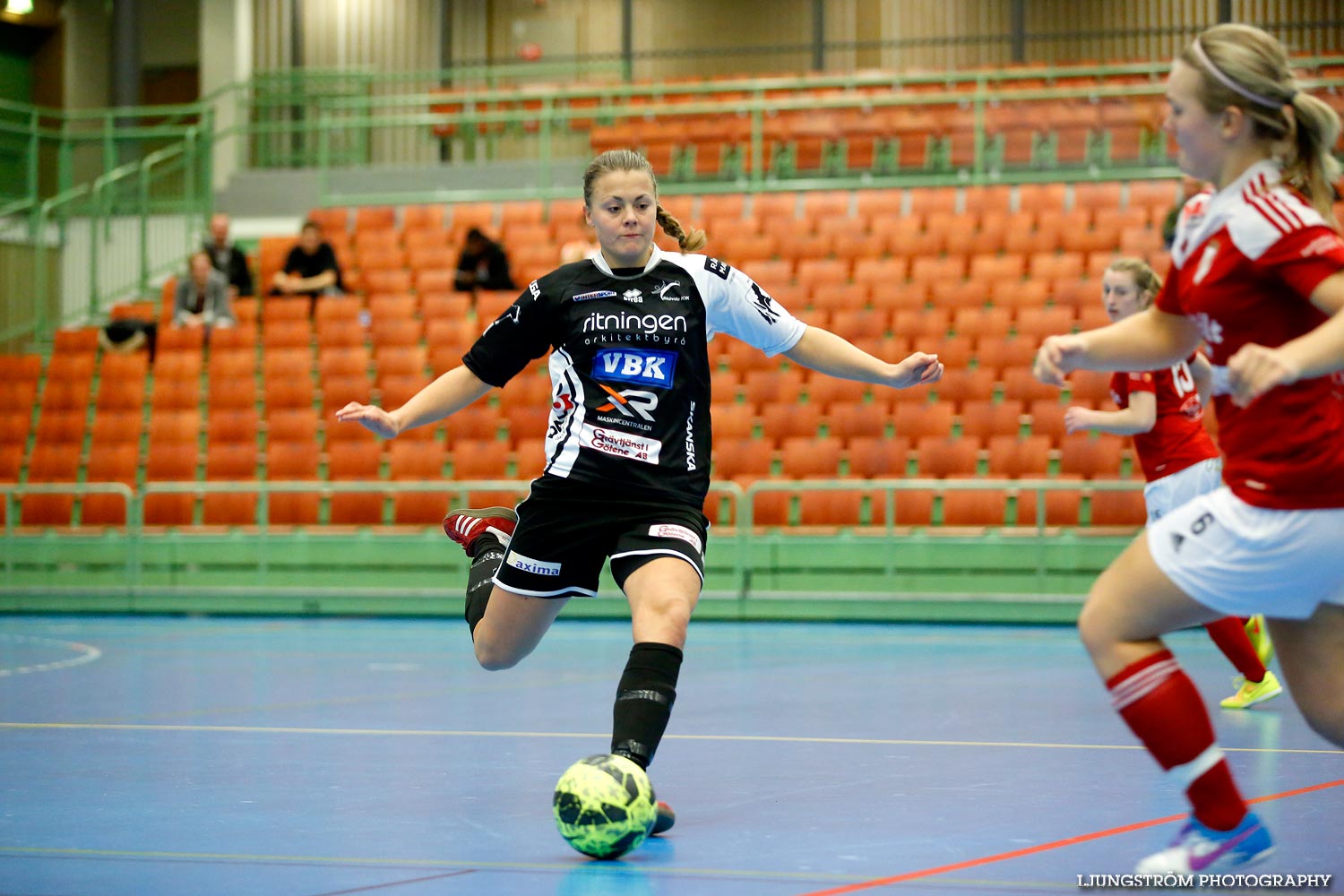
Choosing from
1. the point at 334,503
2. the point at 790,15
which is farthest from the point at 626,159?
the point at 790,15

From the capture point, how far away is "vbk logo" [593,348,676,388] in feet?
14.6

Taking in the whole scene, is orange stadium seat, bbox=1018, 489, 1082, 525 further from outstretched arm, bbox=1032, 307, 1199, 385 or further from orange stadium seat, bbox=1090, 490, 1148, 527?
outstretched arm, bbox=1032, 307, 1199, 385

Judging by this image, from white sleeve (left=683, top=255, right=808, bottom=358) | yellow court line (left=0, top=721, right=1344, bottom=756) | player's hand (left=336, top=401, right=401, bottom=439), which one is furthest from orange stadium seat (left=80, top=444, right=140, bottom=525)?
white sleeve (left=683, top=255, right=808, bottom=358)

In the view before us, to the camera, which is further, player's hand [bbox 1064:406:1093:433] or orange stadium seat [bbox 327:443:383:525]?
orange stadium seat [bbox 327:443:383:525]

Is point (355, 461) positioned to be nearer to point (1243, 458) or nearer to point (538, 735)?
point (538, 735)

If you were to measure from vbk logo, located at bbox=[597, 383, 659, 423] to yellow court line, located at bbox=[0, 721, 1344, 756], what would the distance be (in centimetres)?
213

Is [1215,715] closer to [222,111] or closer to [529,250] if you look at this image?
[529,250]

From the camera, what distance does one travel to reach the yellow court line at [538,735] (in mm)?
5867

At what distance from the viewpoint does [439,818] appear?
14.9 feet

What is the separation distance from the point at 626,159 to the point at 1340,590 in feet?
7.38

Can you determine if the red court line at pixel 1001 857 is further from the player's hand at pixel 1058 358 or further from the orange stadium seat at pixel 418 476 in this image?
the orange stadium seat at pixel 418 476

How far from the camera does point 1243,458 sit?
124 inches

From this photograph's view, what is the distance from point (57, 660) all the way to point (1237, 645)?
687cm

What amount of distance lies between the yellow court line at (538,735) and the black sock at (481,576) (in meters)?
1.27
